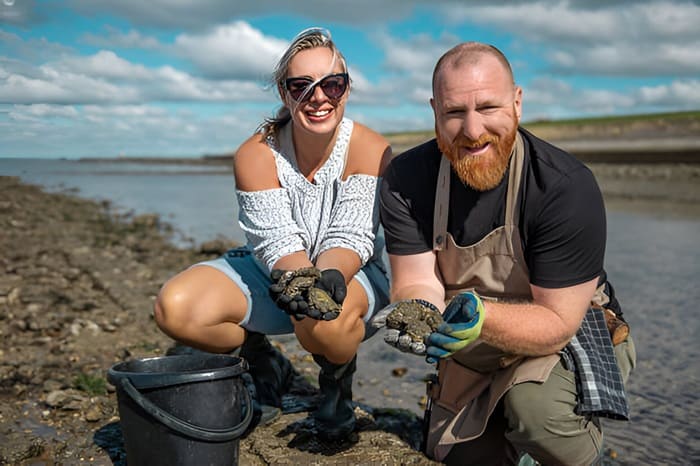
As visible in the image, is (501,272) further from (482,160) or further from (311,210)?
(311,210)

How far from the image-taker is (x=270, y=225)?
3.24m

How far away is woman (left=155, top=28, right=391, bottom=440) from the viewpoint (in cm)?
310

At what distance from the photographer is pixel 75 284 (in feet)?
20.6

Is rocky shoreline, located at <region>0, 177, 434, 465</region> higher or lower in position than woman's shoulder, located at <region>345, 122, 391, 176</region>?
lower

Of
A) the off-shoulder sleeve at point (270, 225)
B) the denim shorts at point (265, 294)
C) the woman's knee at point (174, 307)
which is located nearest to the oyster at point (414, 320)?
the denim shorts at point (265, 294)

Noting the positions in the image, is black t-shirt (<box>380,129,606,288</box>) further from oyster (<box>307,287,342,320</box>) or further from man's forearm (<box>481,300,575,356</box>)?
oyster (<box>307,287,342,320</box>)

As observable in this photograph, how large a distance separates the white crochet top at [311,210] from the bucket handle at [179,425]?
85cm

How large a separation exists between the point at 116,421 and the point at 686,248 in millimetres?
7434

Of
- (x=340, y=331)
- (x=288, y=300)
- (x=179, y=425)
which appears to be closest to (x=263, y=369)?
(x=340, y=331)

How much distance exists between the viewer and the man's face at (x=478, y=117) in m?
2.65

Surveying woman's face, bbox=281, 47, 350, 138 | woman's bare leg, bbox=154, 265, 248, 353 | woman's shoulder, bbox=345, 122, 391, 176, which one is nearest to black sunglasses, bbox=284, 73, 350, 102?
woman's face, bbox=281, 47, 350, 138

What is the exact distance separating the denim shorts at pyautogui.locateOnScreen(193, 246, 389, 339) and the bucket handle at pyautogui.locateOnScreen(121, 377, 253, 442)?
2.33 feet

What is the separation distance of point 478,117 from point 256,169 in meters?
1.21

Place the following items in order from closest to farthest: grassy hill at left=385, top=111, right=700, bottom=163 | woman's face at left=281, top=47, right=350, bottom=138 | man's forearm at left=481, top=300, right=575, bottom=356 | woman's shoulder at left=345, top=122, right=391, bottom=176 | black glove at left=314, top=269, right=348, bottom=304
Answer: man's forearm at left=481, top=300, right=575, bottom=356
black glove at left=314, top=269, right=348, bottom=304
woman's face at left=281, top=47, right=350, bottom=138
woman's shoulder at left=345, top=122, right=391, bottom=176
grassy hill at left=385, top=111, right=700, bottom=163
